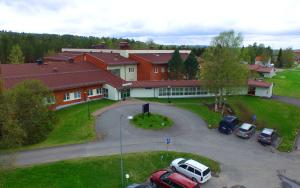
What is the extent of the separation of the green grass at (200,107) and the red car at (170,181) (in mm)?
15555

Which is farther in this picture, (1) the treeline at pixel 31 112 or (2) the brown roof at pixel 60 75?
(2) the brown roof at pixel 60 75

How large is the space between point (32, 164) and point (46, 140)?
20.6 feet

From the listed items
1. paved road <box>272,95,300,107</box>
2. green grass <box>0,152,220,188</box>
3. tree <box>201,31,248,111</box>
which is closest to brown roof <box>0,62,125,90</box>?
tree <box>201,31,248,111</box>

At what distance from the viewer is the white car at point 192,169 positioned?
2405cm

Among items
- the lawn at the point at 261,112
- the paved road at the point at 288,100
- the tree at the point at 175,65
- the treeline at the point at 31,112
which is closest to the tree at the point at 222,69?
the lawn at the point at 261,112

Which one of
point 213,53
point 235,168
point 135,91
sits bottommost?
point 235,168

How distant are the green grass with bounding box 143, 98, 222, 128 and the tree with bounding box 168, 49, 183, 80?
1063 cm

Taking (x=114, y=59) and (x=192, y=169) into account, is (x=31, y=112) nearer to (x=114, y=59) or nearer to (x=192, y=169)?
(x=192, y=169)

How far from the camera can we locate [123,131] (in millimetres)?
33312

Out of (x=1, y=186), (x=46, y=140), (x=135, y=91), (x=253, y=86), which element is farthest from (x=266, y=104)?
(x=1, y=186)

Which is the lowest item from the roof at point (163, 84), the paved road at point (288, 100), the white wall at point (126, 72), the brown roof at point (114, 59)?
the paved road at point (288, 100)

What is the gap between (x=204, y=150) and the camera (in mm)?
30109

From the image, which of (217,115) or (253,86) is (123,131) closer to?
(217,115)

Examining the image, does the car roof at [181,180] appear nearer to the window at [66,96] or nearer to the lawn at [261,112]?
the lawn at [261,112]
